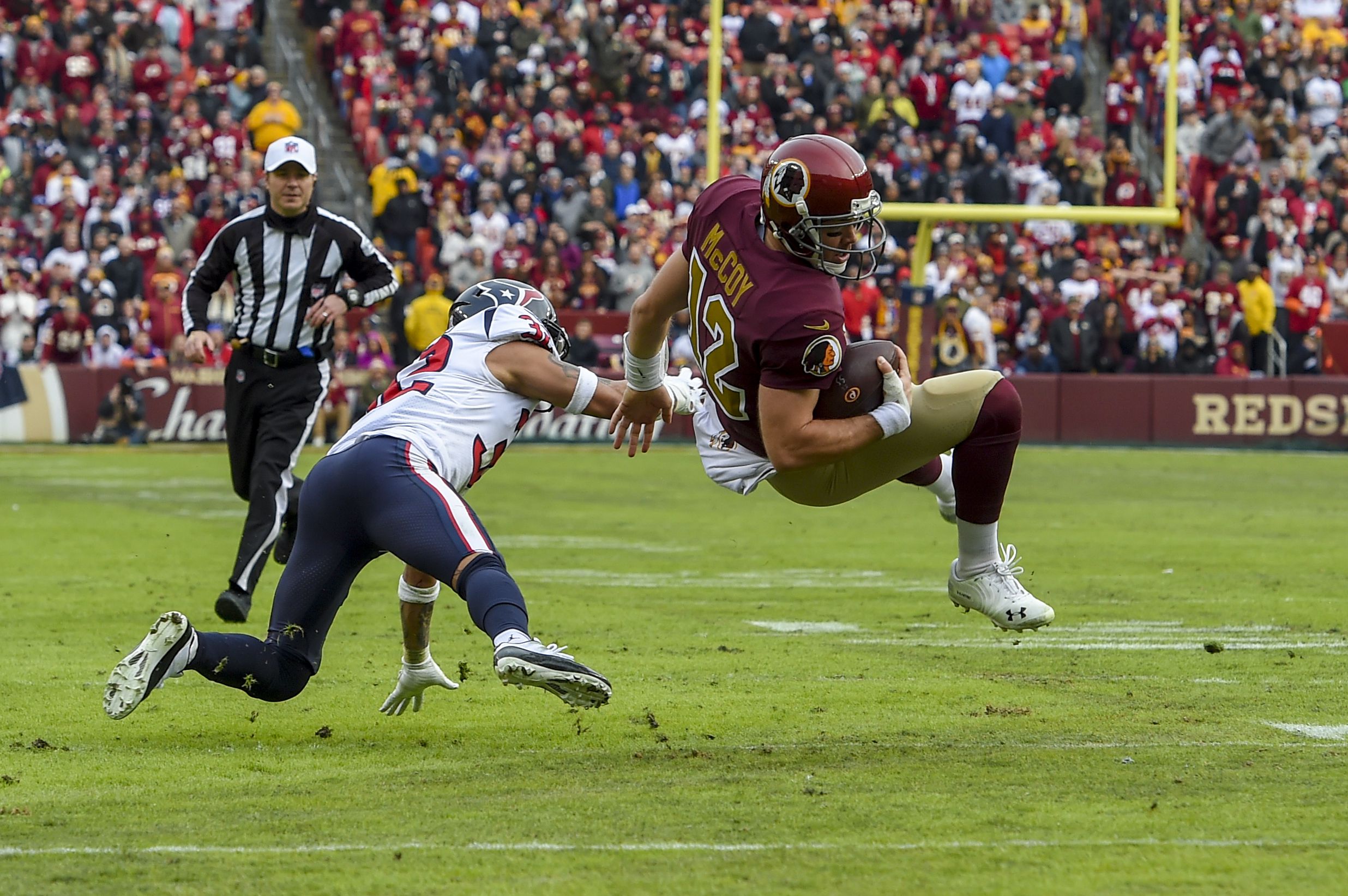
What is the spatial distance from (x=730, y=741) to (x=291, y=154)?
404 centimetres

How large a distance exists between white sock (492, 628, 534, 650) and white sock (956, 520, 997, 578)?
5.57 ft

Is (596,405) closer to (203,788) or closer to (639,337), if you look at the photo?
(639,337)

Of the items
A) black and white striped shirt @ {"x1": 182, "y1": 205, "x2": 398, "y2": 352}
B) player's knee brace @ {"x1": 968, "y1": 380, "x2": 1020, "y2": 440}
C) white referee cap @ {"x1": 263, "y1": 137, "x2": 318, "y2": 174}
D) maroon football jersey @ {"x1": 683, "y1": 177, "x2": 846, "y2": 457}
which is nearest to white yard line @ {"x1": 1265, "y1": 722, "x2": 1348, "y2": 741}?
player's knee brace @ {"x1": 968, "y1": 380, "x2": 1020, "y2": 440}

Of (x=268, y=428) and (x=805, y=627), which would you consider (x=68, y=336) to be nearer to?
(x=268, y=428)

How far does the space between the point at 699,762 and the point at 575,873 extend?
3.88ft

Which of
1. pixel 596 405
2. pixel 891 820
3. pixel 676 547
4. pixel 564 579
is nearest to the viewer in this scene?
pixel 891 820

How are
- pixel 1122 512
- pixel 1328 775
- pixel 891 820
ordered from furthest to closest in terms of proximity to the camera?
pixel 1122 512
pixel 1328 775
pixel 891 820

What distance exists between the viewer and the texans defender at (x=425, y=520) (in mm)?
4695

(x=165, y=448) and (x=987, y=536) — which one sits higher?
(x=987, y=536)

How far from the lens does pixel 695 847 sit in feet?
12.9

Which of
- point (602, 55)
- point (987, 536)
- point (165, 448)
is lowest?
point (165, 448)

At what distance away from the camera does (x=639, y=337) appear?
561 cm

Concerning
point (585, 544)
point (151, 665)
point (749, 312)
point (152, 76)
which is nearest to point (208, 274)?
point (585, 544)

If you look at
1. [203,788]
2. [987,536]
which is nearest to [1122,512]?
[987,536]
